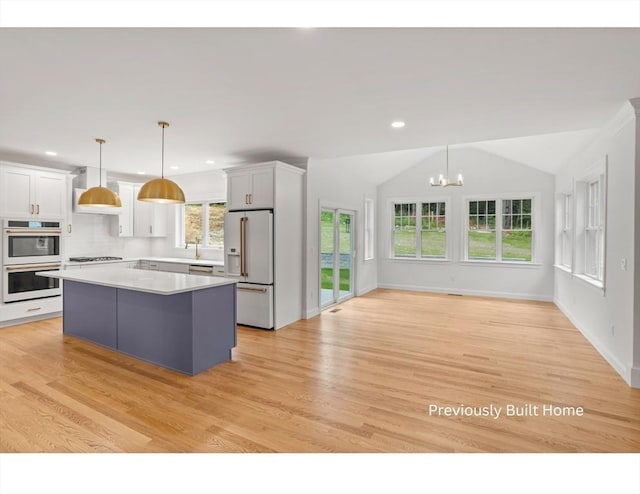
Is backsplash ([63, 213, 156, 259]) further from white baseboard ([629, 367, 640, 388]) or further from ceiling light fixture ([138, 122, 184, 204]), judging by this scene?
white baseboard ([629, 367, 640, 388])

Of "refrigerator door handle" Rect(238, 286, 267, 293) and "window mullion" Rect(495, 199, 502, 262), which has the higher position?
"window mullion" Rect(495, 199, 502, 262)

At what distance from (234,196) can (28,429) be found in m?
3.55

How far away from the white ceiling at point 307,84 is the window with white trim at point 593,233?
29.3 inches

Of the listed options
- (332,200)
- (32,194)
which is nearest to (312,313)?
(332,200)

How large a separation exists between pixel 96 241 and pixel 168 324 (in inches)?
161

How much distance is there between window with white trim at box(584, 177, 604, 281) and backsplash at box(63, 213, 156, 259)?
7.65m

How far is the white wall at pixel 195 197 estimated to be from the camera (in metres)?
6.71

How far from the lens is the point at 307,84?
8.91 feet

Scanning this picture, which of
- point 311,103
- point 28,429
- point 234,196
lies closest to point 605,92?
point 311,103

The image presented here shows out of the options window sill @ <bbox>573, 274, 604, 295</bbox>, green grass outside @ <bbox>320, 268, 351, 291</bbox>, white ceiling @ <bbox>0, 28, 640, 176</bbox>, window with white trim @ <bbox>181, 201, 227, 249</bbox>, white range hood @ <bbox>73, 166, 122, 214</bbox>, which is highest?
white ceiling @ <bbox>0, 28, 640, 176</bbox>

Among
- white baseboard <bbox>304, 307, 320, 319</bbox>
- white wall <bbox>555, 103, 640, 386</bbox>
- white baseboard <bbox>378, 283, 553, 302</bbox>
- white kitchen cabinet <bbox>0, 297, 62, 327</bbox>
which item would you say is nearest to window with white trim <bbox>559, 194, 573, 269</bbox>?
white baseboard <bbox>378, 283, 553, 302</bbox>

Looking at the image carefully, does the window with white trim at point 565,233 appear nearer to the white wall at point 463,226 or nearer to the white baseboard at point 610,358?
the white wall at point 463,226

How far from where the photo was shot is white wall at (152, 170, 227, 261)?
6707mm

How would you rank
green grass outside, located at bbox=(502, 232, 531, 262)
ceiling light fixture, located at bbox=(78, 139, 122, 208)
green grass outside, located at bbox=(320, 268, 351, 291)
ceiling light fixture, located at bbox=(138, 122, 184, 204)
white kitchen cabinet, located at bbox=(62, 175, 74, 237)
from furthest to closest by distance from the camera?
1. green grass outside, located at bbox=(502, 232, 531, 262)
2. green grass outside, located at bbox=(320, 268, 351, 291)
3. white kitchen cabinet, located at bbox=(62, 175, 74, 237)
4. ceiling light fixture, located at bbox=(78, 139, 122, 208)
5. ceiling light fixture, located at bbox=(138, 122, 184, 204)
